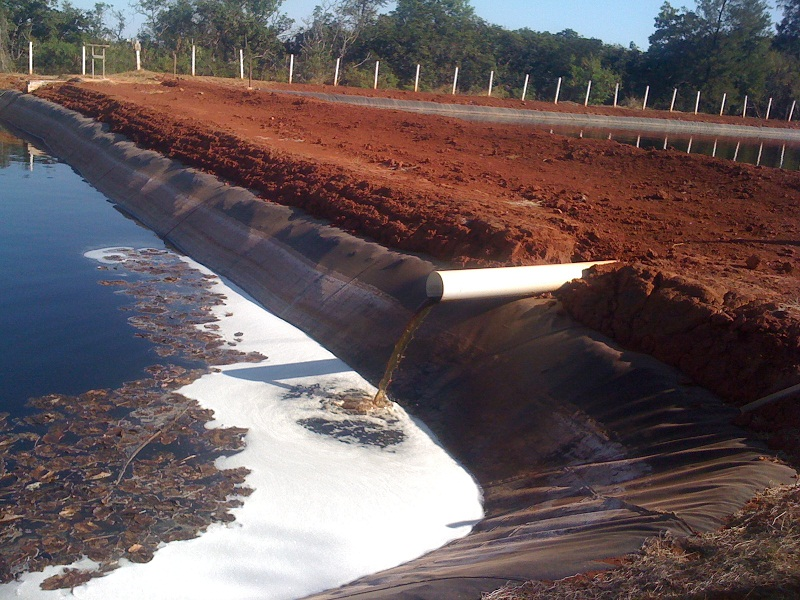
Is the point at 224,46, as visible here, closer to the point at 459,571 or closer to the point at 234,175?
the point at 234,175

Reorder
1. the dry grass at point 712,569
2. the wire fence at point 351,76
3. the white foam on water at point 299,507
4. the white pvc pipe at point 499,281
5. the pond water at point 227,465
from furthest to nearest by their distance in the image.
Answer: the wire fence at point 351,76 < the white pvc pipe at point 499,281 < the pond water at point 227,465 < the white foam on water at point 299,507 < the dry grass at point 712,569

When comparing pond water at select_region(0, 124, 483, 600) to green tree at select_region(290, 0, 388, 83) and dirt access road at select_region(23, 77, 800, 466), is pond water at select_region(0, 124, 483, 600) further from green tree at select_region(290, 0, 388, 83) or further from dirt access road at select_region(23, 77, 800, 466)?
green tree at select_region(290, 0, 388, 83)

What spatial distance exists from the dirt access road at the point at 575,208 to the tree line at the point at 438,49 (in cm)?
2066

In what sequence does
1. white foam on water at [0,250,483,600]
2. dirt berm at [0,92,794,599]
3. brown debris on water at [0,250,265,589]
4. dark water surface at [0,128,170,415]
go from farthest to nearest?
dark water surface at [0,128,170,415] → brown debris on water at [0,250,265,589] → white foam on water at [0,250,483,600] → dirt berm at [0,92,794,599]

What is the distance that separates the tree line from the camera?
44.5 m

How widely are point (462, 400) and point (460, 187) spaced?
6.42m

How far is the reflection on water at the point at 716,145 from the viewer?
28361mm

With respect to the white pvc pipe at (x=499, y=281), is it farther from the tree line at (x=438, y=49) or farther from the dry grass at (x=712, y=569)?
the tree line at (x=438, y=49)

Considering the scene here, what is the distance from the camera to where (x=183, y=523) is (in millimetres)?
5840

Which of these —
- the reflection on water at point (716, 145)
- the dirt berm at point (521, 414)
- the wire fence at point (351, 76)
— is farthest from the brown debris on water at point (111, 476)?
the wire fence at point (351, 76)

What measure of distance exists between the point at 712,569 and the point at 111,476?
4.68m

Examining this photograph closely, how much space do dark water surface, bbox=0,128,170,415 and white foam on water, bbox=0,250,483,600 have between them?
4.13 ft

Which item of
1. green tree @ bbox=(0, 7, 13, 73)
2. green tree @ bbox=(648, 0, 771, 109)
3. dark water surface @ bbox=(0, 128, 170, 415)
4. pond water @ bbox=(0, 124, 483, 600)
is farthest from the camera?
green tree @ bbox=(648, 0, 771, 109)

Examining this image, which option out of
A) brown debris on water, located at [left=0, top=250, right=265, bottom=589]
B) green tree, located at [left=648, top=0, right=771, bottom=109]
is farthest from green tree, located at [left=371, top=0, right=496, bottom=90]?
brown debris on water, located at [left=0, top=250, right=265, bottom=589]
